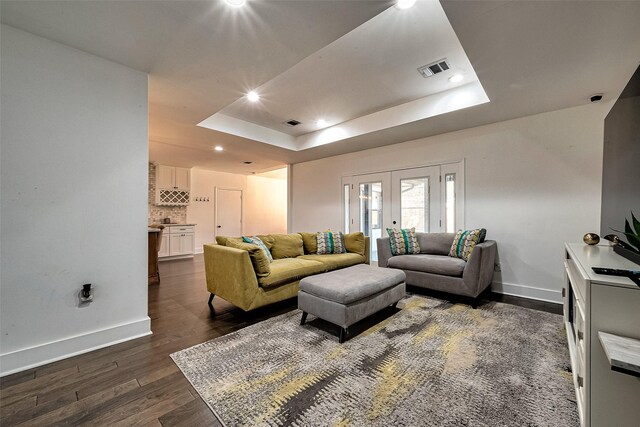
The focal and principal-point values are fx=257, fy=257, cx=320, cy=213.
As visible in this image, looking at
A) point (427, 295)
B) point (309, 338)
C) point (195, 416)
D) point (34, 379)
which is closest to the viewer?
point (195, 416)

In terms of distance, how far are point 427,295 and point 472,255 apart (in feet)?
2.83

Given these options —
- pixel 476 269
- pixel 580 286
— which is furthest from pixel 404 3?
pixel 476 269

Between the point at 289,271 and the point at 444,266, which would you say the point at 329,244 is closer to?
the point at 289,271

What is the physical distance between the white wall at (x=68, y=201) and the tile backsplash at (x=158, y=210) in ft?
16.4

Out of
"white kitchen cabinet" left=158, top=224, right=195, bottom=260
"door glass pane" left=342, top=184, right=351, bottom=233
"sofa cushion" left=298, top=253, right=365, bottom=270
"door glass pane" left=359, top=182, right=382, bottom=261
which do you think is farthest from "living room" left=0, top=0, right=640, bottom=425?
"white kitchen cabinet" left=158, top=224, right=195, bottom=260

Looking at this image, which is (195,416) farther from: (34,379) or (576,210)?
(576,210)

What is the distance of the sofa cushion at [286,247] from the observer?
3.69 m

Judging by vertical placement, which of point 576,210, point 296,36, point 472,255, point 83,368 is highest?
point 296,36

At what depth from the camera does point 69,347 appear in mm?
2027

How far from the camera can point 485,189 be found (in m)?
3.71

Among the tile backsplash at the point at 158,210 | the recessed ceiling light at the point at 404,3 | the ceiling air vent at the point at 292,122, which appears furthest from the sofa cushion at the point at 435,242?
the tile backsplash at the point at 158,210

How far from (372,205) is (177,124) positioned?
356cm

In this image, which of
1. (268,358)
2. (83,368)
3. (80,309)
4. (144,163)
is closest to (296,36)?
(144,163)

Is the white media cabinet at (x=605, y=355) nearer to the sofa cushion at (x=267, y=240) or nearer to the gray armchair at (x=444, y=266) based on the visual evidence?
the gray armchair at (x=444, y=266)
